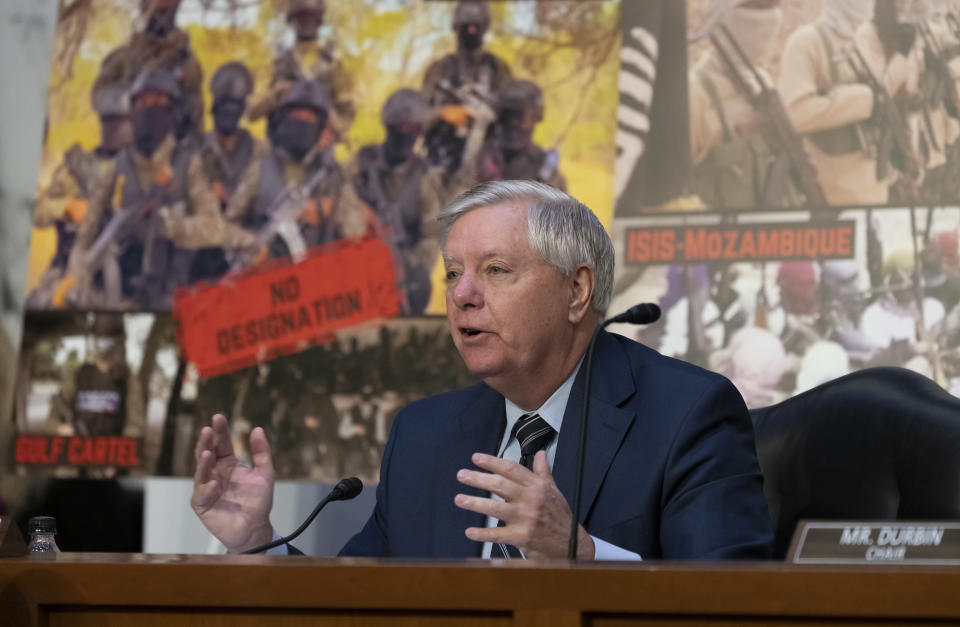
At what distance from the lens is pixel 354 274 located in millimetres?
3240

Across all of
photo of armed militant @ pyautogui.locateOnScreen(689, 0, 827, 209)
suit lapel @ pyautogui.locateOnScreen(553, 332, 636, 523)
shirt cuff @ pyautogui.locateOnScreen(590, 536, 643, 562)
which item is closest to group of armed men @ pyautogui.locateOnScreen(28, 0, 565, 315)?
photo of armed militant @ pyautogui.locateOnScreen(689, 0, 827, 209)

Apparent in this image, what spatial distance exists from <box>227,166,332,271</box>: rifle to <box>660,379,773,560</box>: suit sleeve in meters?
1.63

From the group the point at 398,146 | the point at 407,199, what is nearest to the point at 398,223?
the point at 407,199

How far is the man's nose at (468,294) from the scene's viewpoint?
2.11 m

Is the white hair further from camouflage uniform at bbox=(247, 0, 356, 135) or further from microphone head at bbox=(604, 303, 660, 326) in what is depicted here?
camouflage uniform at bbox=(247, 0, 356, 135)

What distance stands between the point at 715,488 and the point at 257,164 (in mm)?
1964

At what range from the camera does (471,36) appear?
10.6 feet

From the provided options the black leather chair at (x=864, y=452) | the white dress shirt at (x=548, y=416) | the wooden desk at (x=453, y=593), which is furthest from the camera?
the white dress shirt at (x=548, y=416)

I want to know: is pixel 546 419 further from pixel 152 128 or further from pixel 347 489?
pixel 152 128

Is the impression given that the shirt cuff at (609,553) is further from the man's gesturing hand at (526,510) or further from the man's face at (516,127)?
the man's face at (516,127)

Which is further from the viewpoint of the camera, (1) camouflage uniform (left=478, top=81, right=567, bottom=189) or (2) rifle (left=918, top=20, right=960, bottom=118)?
(1) camouflage uniform (left=478, top=81, right=567, bottom=189)

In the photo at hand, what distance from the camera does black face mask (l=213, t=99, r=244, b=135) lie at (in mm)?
3383

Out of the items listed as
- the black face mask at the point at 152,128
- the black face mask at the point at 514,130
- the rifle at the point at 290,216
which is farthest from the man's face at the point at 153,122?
the black face mask at the point at 514,130

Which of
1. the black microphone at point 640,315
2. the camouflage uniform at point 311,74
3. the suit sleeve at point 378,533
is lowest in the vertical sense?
the suit sleeve at point 378,533
